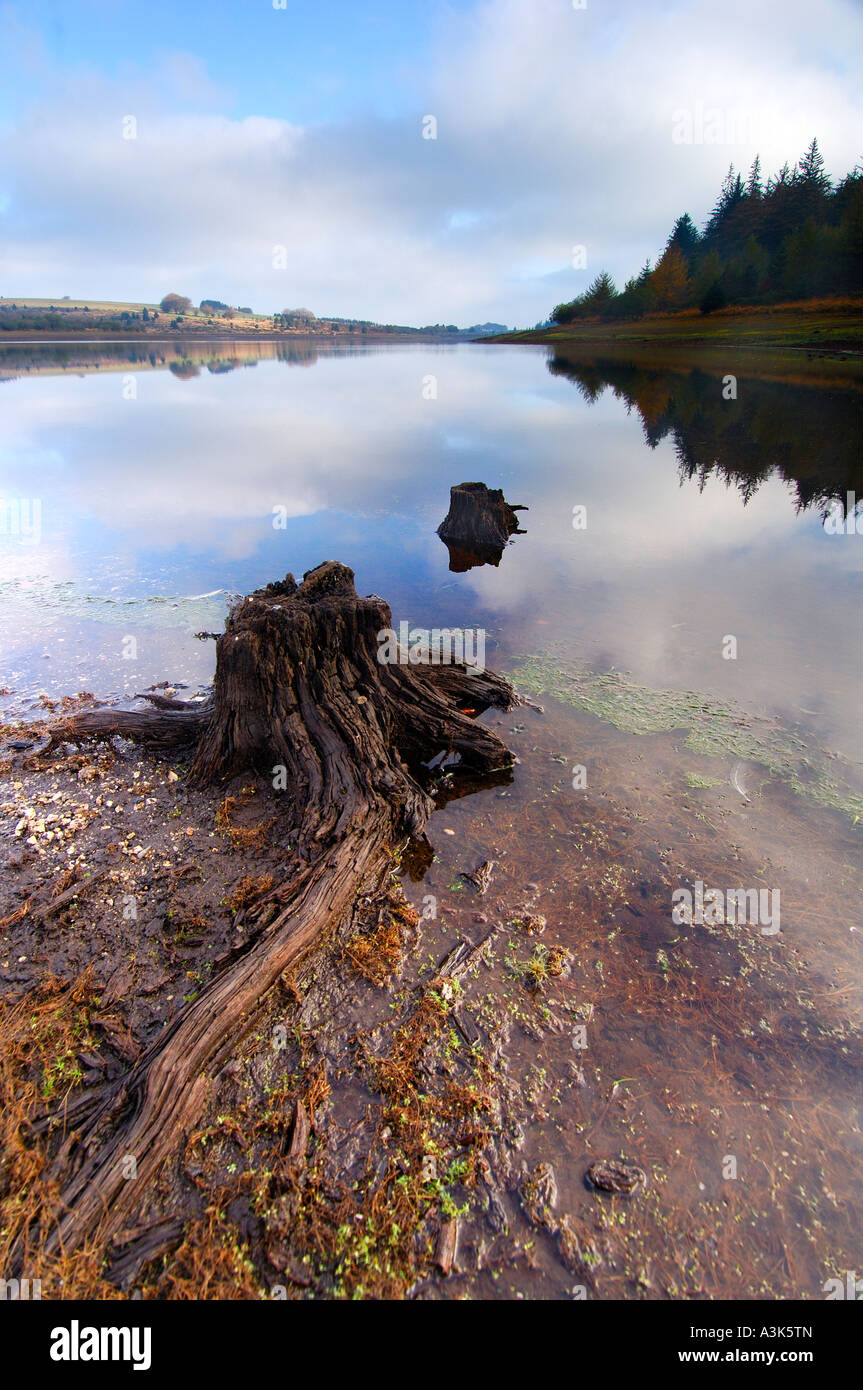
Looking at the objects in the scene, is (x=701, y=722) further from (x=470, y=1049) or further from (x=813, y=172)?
(x=813, y=172)

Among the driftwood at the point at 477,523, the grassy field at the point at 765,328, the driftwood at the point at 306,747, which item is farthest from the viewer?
the grassy field at the point at 765,328

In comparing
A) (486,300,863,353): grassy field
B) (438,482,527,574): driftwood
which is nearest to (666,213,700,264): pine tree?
(486,300,863,353): grassy field

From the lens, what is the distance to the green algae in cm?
820

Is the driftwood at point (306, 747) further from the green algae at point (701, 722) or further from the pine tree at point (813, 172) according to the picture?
the pine tree at point (813, 172)

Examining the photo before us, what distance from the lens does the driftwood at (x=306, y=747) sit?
4.82 metres

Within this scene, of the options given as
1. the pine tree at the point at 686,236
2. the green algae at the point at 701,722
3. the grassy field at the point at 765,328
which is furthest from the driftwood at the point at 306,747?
the pine tree at the point at 686,236

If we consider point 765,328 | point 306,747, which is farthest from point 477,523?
point 765,328

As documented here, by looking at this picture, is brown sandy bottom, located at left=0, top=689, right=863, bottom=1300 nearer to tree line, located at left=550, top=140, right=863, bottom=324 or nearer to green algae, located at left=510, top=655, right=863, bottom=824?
green algae, located at left=510, top=655, right=863, bottom=824

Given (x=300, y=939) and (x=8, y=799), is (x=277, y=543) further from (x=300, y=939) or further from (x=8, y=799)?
(x=300, y=939)

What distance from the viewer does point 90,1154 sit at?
13.3 feet

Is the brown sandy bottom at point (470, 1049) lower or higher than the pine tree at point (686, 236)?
lower

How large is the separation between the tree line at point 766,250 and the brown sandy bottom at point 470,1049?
9774 centimetres

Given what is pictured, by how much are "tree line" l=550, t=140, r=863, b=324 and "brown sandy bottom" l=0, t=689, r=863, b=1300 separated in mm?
97745
